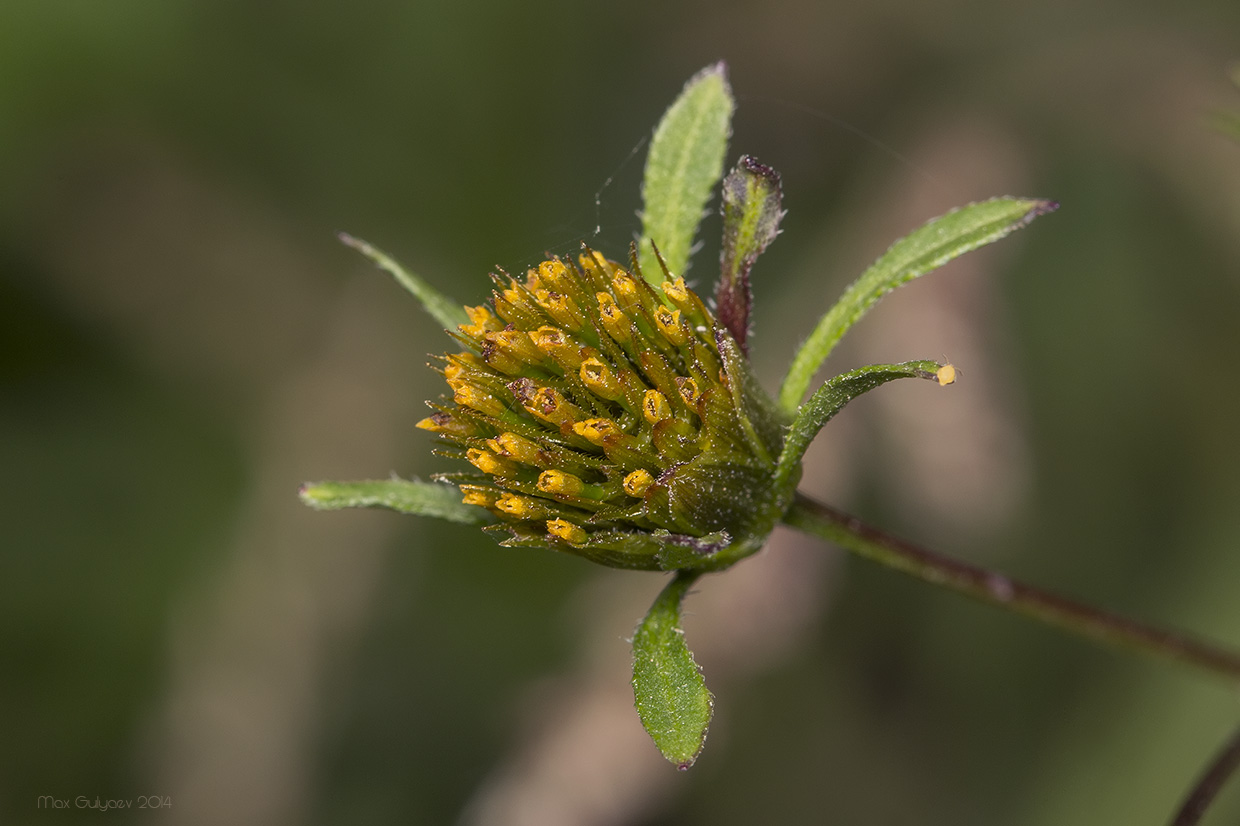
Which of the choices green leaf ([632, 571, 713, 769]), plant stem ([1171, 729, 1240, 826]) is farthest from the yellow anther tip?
plant stem ([1171, 729, 1240, 826])

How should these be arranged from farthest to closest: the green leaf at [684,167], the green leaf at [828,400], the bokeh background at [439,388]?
the bokeh background at [439,388] < the green leaf at [684,167] < the green leaf at [828,400]

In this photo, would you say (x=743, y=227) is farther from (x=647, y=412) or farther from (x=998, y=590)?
(x=998, y=590)

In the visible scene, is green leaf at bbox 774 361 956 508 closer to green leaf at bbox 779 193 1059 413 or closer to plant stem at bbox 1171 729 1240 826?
green leaf at bbox 779 193 1059 413

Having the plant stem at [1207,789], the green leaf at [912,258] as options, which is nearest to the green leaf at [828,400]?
the green leaf at [912,258]

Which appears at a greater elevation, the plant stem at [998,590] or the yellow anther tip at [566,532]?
the plant stem at [998,590]

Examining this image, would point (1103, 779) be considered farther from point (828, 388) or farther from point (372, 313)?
point (372, 313)

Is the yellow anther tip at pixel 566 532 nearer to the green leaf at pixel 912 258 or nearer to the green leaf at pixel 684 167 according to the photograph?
the green leaf at pixel 912 258
